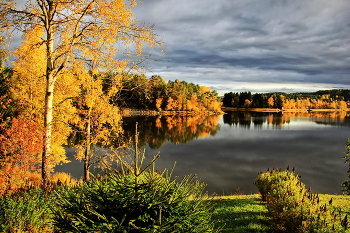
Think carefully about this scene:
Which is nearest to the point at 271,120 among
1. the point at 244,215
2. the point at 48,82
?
the point at 244,215

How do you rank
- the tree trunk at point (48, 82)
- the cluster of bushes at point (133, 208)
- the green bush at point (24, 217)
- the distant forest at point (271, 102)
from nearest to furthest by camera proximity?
1. the cluster of bushes at point (133, 208)
2. the green bush at point (24, 217)
3. the tree trunk at point (48, 82)
4. the distant forest at point (271, 102)

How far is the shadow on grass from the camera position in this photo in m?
Result: 7.66

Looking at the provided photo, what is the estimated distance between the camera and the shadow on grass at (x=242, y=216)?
25.1 ft

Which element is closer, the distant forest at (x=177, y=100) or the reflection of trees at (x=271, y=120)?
the reflection of trees at (x=271, y=120)

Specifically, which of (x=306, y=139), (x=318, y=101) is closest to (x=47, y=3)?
(x=306, y=139)

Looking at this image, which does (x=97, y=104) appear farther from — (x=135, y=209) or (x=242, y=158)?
(x=242, y=158)

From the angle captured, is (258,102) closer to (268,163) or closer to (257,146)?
(257,146)

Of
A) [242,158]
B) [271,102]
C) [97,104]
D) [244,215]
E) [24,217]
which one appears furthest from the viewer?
[271,102]

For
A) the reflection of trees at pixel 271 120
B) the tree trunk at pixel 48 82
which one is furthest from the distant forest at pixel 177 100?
the tree trunk at pixel 48 82

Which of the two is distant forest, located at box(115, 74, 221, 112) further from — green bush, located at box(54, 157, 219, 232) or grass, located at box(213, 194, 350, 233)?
green bush, located at box(54, 157, 219, 232)

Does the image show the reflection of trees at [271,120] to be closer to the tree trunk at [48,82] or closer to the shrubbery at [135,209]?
the tree trunk at [48,82]

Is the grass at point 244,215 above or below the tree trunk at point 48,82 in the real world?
below

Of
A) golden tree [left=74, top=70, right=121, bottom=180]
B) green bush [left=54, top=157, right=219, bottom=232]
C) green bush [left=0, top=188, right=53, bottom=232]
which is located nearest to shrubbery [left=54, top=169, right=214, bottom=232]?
green bush [left=54, top=157, right=219, bottom=232]

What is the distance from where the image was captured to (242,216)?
8.82m
